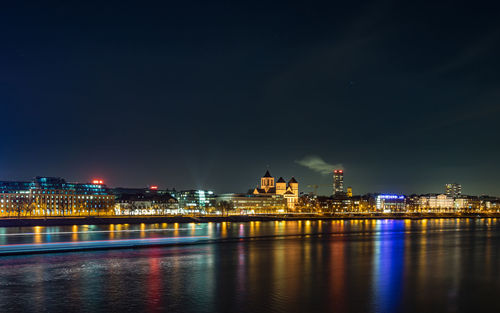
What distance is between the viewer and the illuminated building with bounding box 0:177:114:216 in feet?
402

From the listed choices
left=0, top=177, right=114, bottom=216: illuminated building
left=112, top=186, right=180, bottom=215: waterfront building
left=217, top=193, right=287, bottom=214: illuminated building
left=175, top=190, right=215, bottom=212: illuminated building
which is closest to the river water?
left=0, top=177, right=114, bottom=216: illuminated building

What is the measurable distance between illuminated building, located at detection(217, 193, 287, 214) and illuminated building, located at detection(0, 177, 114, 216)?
58.1m

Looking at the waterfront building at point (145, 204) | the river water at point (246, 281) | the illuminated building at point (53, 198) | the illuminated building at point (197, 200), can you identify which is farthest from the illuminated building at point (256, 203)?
the river water at point (246, 281)

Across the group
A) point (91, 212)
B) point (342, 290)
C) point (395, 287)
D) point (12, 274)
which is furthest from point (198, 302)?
point (91, 212)

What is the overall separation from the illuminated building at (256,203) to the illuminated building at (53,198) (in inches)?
2286

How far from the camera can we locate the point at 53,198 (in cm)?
13188

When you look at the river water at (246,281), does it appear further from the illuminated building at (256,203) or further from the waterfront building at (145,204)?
the illuminated building at (256,203)

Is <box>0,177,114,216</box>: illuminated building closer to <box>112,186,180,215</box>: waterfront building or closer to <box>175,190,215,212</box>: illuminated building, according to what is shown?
<box>112,186,180,215</box>: waterfront building

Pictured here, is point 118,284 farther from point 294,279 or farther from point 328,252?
point 328,252

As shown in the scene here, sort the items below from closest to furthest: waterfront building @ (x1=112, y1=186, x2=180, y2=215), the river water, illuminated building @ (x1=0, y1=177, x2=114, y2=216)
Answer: the river water < illuminated building @ (x1=0, y1=177, x2=114, y2=216) < waterfront building @ (x1=112, y1=186, x2=180, y2=215)

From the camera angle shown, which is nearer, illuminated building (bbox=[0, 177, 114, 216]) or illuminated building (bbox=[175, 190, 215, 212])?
illuminated building (bbox=[0, 177, 114, 216])

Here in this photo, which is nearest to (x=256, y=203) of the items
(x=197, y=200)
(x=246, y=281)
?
(x=197, y=200)

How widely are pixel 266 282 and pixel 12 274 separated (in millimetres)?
13061

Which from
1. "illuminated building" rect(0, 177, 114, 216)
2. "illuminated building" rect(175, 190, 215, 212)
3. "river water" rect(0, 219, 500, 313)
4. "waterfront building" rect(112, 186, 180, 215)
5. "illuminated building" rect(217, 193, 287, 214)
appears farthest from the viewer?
"illuminated building" rect(175, 190, 215, 212)
